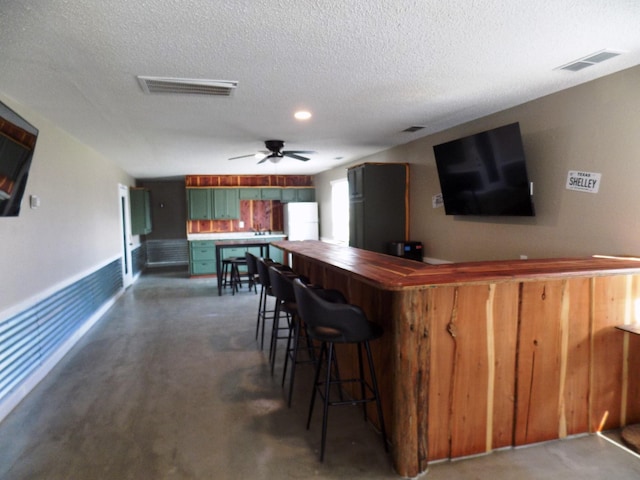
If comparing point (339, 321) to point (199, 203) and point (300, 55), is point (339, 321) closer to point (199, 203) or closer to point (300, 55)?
point (300, 55)

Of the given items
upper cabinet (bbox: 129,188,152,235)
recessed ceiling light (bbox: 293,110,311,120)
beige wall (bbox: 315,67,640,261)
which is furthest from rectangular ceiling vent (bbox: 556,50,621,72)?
upper cabinet (bbox: 129,188,152,235)

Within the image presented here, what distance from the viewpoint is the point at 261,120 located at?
3764 mm

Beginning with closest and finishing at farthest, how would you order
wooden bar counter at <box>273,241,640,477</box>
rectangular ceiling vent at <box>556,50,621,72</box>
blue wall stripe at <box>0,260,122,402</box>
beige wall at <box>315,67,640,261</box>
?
1. wooden bar counter at <box>273,241,640,477</box>
2. rectangular ceiling vent at <box>556,50,621,72</box>
3. beige wall at <box>315,67,640,261</box>
4. blue wall stripe at <box>0,260,122,402</box>

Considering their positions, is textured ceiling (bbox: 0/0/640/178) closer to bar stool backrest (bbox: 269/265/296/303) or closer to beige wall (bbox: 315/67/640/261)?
beige wall (bbox: 315/67/640/261)

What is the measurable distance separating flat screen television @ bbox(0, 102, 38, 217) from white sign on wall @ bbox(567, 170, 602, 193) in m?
4.13

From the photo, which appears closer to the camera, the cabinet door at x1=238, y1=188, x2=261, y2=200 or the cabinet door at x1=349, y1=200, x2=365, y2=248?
the cabinet door at x1=349, y1=200, x2=365, y2=248

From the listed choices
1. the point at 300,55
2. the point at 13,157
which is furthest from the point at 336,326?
the point at 13,157

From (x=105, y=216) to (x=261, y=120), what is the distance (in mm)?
3539

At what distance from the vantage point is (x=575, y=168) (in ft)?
9.63

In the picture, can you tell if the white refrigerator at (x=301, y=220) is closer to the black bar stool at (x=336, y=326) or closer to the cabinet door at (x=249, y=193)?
the cabinet door at (x=249, y=193)

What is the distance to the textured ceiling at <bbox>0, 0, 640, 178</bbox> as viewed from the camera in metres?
1.79

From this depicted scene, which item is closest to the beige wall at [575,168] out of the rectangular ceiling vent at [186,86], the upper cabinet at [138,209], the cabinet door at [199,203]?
the rectangular ceiling vent at [186,86]

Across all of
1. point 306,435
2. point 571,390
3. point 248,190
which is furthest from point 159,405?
point 248,190

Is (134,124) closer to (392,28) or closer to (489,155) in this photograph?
(392,28)
